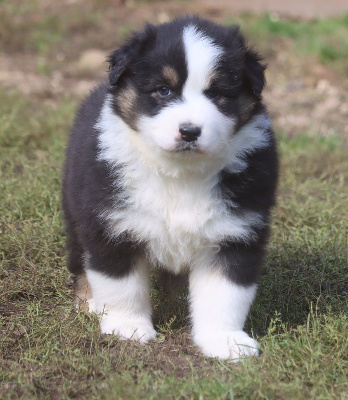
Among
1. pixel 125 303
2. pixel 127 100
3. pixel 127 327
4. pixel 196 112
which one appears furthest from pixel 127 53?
pixel 127 327

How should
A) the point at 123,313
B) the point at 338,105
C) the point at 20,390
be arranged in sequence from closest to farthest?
the point at 20,390, the point at 123,313, the point at 338,105

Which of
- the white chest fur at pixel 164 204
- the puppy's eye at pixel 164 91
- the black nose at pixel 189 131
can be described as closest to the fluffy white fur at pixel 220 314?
the white chest fur at pixel 164 204

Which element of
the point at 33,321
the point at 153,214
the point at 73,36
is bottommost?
the point at 73,36

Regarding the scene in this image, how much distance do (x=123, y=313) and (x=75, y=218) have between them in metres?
0.55

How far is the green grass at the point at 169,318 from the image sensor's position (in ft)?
11.3

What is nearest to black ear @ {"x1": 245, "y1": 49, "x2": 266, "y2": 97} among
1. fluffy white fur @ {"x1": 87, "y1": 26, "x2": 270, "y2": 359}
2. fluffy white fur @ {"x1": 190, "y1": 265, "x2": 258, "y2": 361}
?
fluffy white fur @ {"x1": 87, "y1": 26, "x2": 270, "y2": 359}

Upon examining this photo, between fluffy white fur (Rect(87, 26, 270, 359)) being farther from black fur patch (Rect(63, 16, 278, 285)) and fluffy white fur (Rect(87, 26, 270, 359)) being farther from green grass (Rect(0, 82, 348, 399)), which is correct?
green grass (Rect(0, 82, 348, 399))

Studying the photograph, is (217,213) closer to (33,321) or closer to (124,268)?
(124,268)

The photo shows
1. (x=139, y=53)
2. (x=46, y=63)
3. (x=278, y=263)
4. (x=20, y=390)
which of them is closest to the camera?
(x=20, y=390)

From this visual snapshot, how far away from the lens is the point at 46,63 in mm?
9594

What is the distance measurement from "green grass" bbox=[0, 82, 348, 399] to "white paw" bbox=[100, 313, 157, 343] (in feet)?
0.21

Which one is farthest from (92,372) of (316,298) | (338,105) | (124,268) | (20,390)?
(338,105)

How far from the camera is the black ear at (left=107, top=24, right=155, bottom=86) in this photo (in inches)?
145

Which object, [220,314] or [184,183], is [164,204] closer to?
[184,183]
